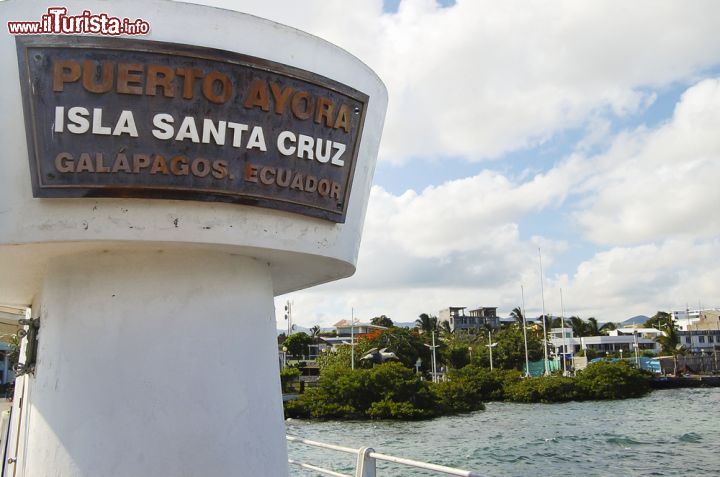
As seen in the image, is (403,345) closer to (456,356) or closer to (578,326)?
(456,356)

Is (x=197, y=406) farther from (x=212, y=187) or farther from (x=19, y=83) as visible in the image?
(x=19, y=83)

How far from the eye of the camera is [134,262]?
5.68 m

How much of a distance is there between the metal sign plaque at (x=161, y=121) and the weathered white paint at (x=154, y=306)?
140 mm

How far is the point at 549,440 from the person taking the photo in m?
38.3

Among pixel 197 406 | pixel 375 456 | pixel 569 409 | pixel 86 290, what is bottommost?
pixel 569 409

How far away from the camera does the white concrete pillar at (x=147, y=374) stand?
5391 mm

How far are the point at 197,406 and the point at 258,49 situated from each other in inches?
126

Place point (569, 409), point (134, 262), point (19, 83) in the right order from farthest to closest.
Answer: point (569, 409), point (134, 262), point (19, 83)

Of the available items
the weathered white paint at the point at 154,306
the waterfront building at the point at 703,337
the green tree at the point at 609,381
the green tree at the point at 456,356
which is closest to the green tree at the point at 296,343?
the green tree at the point at 456,356

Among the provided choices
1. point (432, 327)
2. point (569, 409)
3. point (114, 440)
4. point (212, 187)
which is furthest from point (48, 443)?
point (432, 327)

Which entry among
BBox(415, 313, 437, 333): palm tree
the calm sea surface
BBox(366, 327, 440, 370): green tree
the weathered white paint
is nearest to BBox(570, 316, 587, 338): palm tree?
BBox(415, 313, 437, 333): palm tree

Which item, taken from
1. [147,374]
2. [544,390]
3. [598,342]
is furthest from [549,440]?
[598,342]

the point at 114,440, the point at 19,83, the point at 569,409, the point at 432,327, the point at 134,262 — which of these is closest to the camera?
the point at 19,83

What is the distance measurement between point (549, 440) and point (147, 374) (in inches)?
1466
